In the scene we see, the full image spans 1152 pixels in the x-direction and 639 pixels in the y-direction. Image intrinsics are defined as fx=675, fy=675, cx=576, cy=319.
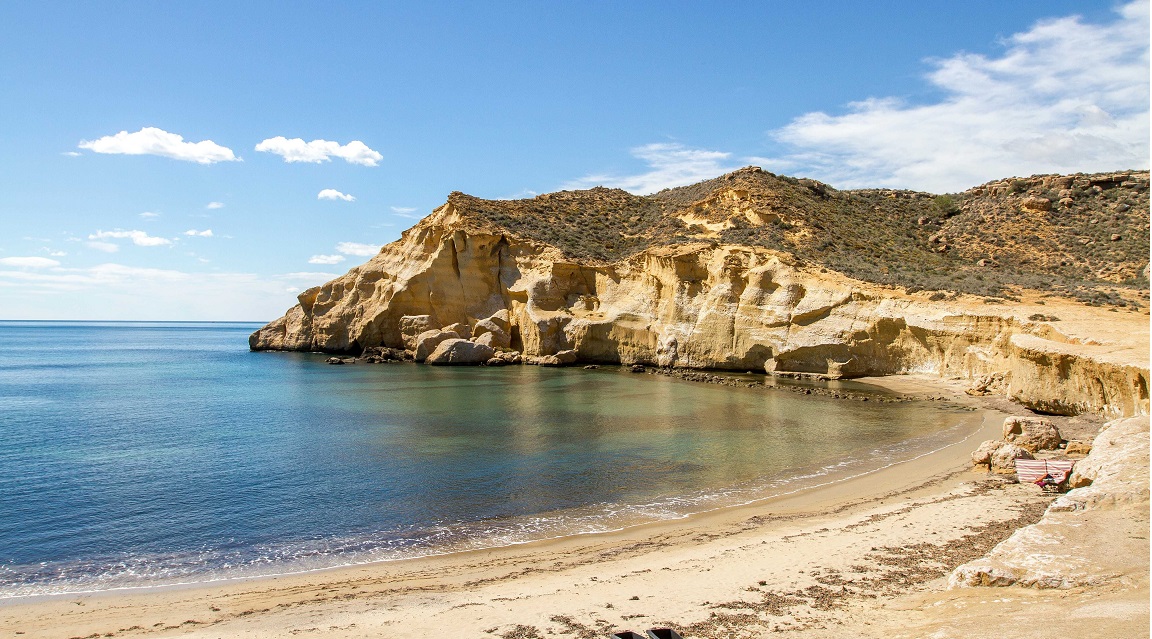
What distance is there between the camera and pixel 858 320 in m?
32.9

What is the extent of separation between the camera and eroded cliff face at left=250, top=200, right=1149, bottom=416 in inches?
857

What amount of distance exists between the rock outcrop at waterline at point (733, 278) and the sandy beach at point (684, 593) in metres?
16.2

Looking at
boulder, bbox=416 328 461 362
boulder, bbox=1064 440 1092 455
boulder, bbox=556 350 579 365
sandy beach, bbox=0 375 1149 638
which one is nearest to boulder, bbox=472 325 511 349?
boulder, bbox=416 328 461 362

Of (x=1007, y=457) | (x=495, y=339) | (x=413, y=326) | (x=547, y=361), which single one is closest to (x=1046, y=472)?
(x=1007, y=457)

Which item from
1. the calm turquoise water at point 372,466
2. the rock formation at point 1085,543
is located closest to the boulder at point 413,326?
the calm turquoise water at point 372,466

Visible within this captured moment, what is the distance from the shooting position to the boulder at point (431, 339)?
4766 centimetres

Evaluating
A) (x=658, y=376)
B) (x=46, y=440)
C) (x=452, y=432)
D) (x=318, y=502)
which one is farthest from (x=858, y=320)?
(x=46, y=440)

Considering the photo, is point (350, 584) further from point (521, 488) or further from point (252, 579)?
point (521, 488)

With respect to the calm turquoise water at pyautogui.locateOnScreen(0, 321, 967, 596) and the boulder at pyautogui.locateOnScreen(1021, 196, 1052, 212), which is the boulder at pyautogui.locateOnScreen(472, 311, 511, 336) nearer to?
the calm turquoise water at pyautogui.locateOnScreen(0, 321, 967, 596)

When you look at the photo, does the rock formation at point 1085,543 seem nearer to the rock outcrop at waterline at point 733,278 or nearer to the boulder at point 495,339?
the rock outcrop at waterline at point 733,278

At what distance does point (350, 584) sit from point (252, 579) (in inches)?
62.4

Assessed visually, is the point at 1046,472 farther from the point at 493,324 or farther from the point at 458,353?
the point at 493,324

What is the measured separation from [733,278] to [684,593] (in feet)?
105

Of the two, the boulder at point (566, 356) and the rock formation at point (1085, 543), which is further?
the boulder at point (566, 356)
